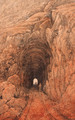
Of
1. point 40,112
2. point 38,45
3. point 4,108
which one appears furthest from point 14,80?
point 38,45

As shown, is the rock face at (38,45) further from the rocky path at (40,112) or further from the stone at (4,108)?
the rocky path at (40,112)

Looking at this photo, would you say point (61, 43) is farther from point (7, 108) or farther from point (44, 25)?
point (7, 108)

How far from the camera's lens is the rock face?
14.4ft

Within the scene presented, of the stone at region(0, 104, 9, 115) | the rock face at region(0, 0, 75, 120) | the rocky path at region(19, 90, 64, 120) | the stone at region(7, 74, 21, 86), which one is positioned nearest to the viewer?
the rocky path at region(19, 90, 64, 120)

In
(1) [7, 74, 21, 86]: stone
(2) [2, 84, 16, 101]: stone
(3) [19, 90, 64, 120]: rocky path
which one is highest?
(1) [7, 74, 21, 86]: stone

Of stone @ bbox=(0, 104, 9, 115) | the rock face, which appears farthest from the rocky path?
stone @ bbox=(0, 104, 9, 115)

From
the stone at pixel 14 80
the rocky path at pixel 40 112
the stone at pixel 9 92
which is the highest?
the stone at pixel 14 80

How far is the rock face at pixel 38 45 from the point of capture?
14.4 ft

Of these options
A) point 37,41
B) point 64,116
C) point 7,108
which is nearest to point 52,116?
point 64,116

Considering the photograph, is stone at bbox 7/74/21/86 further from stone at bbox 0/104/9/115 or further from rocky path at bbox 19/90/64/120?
rocky path at bbox 19/90/64/120

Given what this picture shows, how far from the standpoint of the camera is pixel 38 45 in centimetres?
800

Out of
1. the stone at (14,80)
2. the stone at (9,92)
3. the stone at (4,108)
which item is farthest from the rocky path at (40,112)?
the stone at (14,80)

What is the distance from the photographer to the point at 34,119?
13.1 feet

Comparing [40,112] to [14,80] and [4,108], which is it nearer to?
[4,108]
